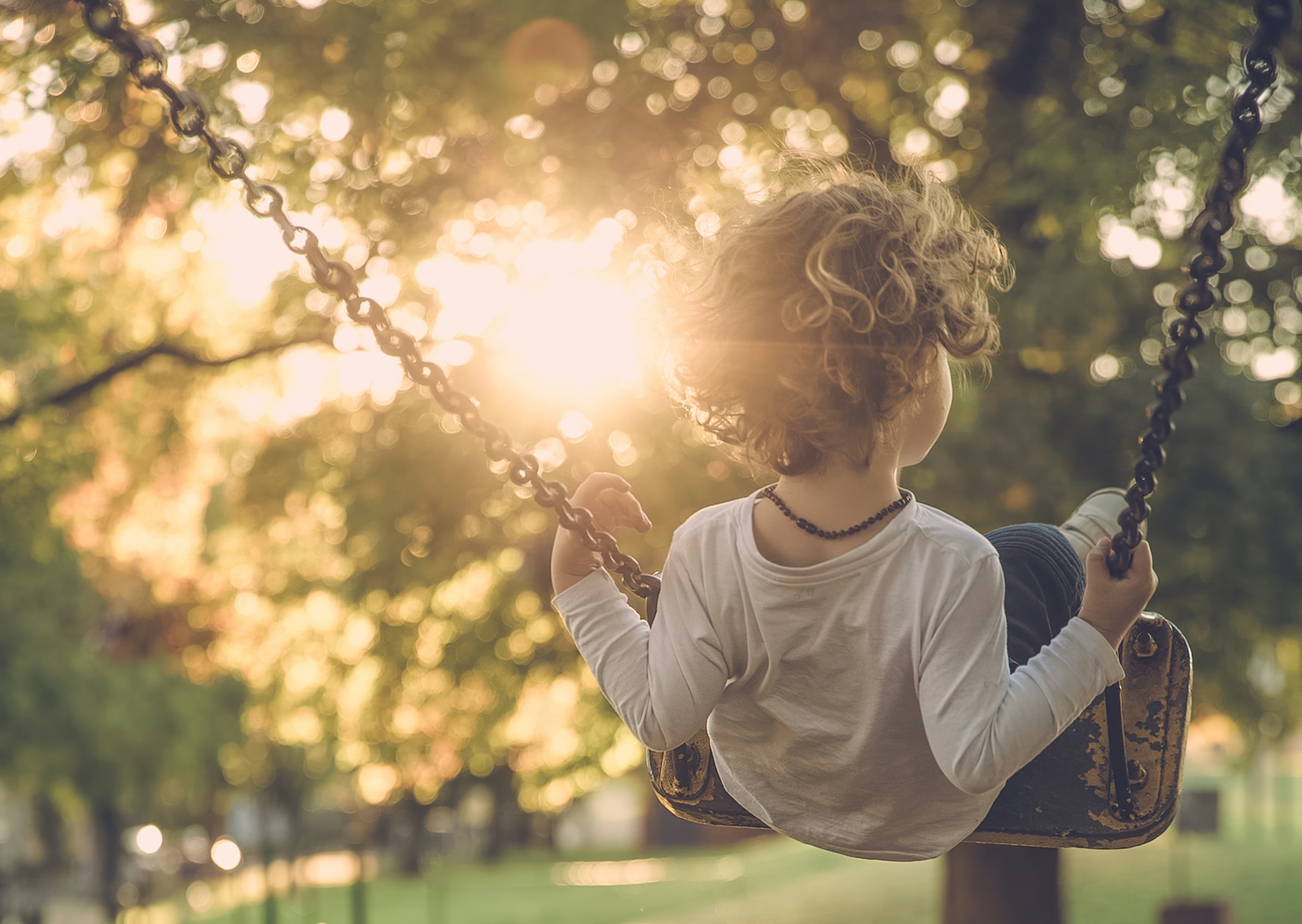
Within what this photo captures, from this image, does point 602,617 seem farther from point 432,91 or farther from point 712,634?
point 432,91

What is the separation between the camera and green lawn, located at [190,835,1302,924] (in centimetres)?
1455

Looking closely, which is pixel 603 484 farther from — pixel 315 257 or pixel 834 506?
pixel 315 257

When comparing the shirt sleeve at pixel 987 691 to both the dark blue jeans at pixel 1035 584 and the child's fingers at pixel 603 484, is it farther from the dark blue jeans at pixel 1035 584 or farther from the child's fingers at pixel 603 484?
the child's fingers at pixel 603 484

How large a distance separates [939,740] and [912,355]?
562 millimetres

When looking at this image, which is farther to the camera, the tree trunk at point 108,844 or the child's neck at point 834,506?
the tree trunk at point 108,844

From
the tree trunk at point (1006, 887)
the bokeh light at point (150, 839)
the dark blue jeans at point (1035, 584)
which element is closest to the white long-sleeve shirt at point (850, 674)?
the dark blue jeans at point (1035, 584)

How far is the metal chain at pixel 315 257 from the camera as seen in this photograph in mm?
2133

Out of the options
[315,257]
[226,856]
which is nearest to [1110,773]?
[315,257]

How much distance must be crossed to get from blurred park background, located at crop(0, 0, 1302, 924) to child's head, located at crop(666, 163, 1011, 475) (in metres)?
3.42

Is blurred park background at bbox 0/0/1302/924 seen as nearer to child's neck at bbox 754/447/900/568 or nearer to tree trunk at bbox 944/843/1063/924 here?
tree trunk at bbox 944/843/1063/924

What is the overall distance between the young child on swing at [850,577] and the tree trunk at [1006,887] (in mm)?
A: 7219

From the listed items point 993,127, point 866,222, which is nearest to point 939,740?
point 866,222

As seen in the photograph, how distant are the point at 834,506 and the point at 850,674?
25 cm

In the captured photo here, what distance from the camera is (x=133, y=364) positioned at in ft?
27.1
